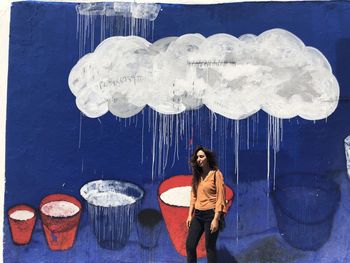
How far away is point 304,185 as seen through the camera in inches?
224

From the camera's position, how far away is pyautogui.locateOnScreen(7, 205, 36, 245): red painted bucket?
5895 mm

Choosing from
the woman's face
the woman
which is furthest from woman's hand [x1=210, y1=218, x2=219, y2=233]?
the woman's face

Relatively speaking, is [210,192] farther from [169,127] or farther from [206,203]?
[169,127]

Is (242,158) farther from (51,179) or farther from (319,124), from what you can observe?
(51,179)

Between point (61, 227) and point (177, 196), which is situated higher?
point (177, 196)

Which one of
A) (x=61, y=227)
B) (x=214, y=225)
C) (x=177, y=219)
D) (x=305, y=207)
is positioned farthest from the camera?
(x=61, y=227)

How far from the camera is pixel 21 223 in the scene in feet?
19.3

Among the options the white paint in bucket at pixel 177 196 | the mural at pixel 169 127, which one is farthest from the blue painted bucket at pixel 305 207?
the white paint in bucket at pixel 177 196

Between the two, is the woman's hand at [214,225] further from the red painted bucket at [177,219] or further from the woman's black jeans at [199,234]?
the red painted bucket at [177,219]

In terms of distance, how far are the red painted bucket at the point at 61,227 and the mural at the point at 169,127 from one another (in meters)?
0.01

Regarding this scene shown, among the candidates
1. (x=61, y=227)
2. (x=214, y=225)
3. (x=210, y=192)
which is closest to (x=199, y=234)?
(x=214, y=225)

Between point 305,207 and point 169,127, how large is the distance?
Result: 1859 mm

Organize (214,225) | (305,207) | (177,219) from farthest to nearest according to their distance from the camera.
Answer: (177,219) → (305,207) → (214,225)

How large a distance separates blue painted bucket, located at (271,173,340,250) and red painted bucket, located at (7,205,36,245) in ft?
9.63
